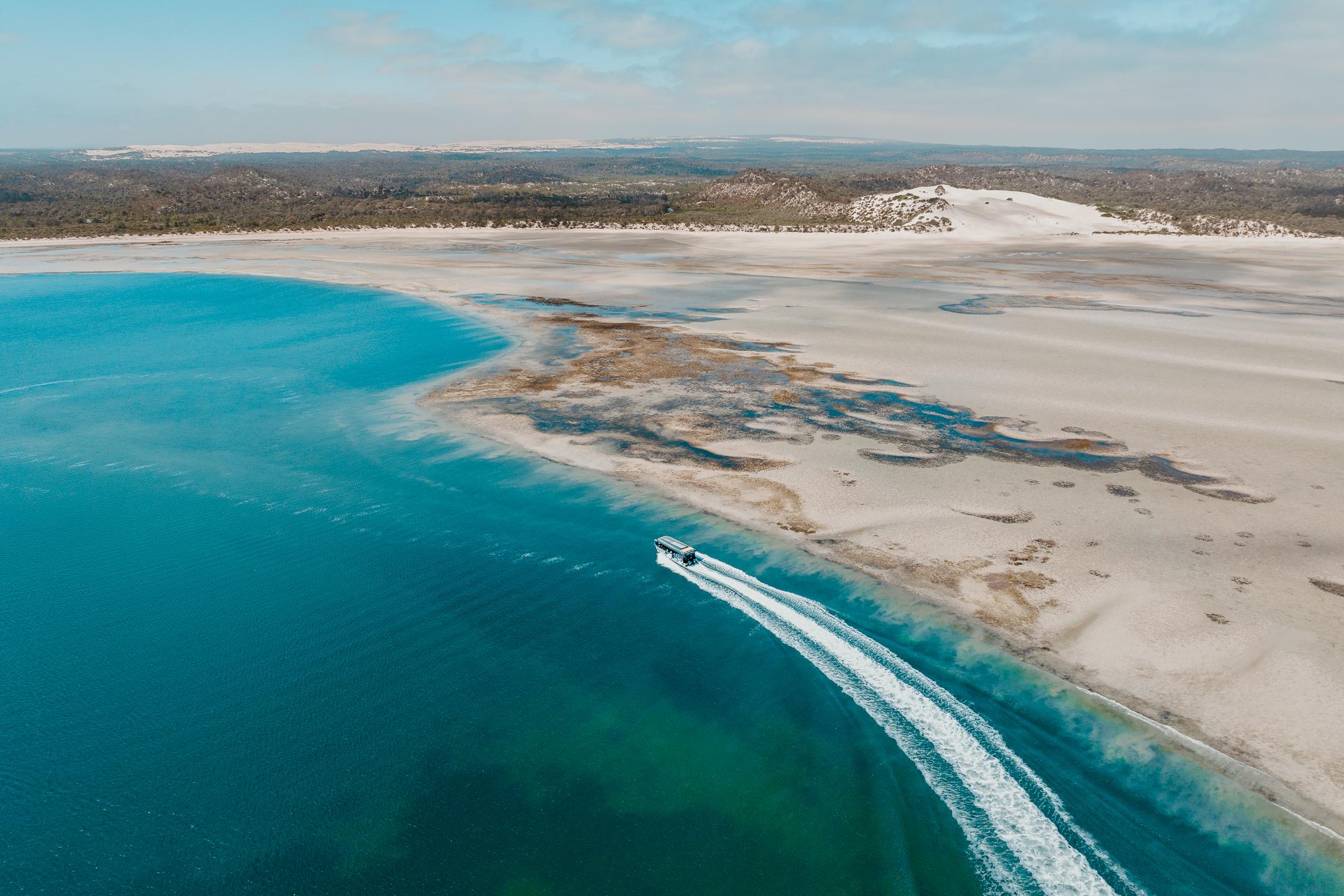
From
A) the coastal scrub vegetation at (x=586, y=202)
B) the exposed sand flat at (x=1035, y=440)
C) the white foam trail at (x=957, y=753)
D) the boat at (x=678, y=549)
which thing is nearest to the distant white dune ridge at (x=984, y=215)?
the coastal scrub vegetation at (x=586, y=202)

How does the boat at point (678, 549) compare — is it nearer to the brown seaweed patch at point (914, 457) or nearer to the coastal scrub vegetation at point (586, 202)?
the brown seaweed patch at point (914, 457)

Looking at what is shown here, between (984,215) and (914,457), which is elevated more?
(984,215)

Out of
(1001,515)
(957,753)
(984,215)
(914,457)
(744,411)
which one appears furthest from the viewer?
(984,215)

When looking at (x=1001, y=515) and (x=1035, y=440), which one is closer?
(x=1001, y=515)

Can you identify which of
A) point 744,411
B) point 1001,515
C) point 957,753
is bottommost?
point 957,753

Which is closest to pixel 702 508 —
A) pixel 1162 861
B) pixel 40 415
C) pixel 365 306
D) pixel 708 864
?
pixel 708 864

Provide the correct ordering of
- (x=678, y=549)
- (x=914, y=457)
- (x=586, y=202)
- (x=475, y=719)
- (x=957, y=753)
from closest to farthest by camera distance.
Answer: (x=957, y=753) → (x=475, y=719) → (x=678, y=549) → (x=914, y=457) → (x=586, y=202)

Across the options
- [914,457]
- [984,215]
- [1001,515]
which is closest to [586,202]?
[984,215]

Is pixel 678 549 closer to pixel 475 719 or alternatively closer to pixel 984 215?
pixel 475 719
